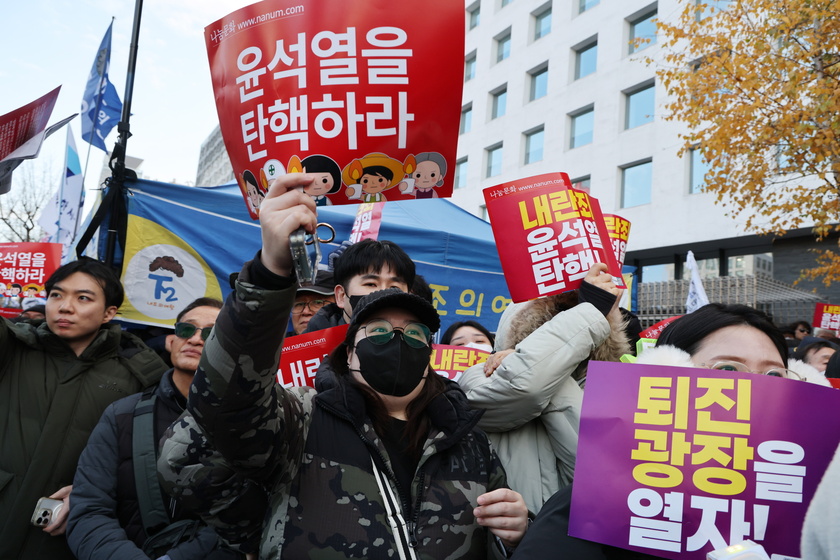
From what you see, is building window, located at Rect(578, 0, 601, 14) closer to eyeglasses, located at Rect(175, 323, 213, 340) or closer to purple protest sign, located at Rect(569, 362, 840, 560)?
eyeglasses, located at Rect(175, 323, 213, 340)

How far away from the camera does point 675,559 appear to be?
1149 mm

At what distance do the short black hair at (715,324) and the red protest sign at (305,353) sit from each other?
4.86 ft

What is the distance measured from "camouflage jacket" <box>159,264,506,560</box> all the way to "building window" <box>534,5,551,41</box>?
75.3 ft

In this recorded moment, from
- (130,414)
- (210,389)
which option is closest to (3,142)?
(130,414)

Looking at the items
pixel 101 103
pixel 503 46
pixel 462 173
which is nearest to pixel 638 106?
pixel 503 46

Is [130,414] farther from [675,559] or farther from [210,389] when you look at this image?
[675,559]

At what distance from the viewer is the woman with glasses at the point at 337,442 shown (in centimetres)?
131

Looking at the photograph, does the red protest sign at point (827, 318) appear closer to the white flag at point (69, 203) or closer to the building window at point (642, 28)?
the white flag at point (69, 203)

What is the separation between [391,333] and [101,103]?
4.48 metres

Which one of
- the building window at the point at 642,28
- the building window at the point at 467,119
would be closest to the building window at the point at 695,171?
the building window at the point at 642,28

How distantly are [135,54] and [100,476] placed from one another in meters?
2.88

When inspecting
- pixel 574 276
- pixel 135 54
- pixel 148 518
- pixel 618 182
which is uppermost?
pixel 618 182

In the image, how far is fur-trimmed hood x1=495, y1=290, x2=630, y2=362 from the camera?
7.45 ft

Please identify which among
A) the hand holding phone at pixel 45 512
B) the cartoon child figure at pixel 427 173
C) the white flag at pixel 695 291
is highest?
the cartoon child figure at pixel 427 173
